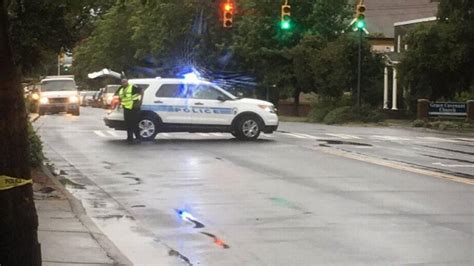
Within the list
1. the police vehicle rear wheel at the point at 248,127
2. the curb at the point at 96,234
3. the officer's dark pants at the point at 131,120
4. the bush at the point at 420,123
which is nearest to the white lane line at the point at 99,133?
the officer's dark pants at the point at 131,120

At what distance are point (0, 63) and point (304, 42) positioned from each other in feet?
146

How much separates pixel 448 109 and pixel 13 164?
38.7 metres

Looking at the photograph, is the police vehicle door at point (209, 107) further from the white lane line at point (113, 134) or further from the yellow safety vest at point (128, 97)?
the white lane line at point (113, 134)

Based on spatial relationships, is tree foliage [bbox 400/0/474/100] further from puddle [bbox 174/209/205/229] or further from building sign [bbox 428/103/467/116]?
puddle [bbox 174/209/205/229]

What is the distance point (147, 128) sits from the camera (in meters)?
24.0

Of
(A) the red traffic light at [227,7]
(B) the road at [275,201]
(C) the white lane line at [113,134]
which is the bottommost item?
(B) the road at [275,201]

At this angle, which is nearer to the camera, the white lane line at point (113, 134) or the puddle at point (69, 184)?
the puddle at point (69, 184)

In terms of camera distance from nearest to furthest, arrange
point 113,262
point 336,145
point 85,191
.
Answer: point 113,262, point 85,191, point 336,145

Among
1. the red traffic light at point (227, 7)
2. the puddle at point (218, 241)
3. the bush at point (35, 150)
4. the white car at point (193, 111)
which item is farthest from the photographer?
the red traffic light at point (227, 7)

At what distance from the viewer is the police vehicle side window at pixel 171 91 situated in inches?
957

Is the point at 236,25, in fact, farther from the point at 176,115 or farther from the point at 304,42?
the point at 176,115


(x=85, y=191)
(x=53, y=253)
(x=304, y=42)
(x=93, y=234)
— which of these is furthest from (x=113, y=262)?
(x=304, y=42)

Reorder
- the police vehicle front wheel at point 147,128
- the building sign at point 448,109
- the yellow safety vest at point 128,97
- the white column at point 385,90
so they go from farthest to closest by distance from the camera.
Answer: the white column at point 385,90 < the building sign at point 448,109 < the police vehicle front wheel at point 147,128 < the yellow safety vest at point 128,97

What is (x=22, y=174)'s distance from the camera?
5.10m
